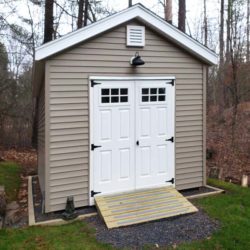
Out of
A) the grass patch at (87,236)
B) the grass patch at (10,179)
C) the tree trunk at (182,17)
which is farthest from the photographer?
the tree trunk at (182,17)

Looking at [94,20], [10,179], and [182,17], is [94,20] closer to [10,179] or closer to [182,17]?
[182,17]

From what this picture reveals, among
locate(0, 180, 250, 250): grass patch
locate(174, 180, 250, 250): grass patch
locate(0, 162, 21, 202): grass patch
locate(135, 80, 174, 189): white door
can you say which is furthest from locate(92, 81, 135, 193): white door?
locate(0, 162, 21, 202): grass patch

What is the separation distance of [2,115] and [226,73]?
10.4m

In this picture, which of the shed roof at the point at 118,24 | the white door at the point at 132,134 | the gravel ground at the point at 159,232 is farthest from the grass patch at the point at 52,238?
the shed roof at the point at 118,24

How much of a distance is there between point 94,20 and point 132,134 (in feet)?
30.8

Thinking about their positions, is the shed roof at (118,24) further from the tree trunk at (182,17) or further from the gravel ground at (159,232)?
the tree trunk at (182,17)

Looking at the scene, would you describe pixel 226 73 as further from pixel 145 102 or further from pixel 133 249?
pixel 133 249

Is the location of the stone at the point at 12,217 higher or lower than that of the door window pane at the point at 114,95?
lower

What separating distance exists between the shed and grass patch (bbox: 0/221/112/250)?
2.03 ft

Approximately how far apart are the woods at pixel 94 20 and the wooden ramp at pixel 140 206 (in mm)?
4854

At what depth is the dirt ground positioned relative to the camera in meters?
4.91

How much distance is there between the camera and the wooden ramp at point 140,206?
14.6 feet

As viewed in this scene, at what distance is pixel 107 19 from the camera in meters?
4.92

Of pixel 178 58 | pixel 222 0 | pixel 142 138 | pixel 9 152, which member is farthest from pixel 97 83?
pixel 222 0
